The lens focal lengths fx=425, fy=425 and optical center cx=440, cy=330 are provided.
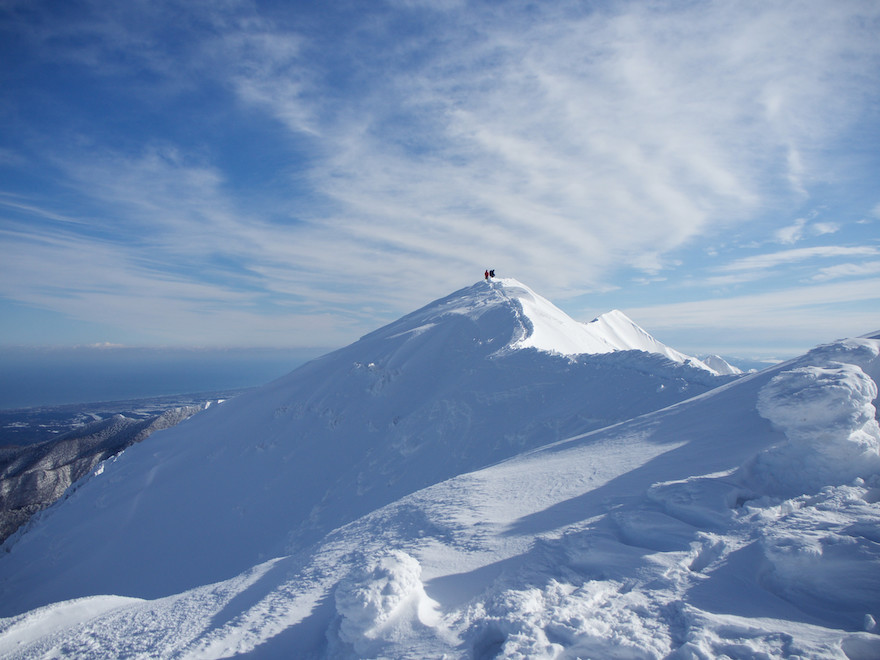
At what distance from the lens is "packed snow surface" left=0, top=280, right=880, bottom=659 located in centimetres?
462

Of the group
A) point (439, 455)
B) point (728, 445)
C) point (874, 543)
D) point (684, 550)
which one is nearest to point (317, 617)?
point (684, 550)

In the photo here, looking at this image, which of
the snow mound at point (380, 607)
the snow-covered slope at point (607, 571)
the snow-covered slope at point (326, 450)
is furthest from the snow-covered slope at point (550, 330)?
the snow mound at point (380, 607)

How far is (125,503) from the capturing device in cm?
2136

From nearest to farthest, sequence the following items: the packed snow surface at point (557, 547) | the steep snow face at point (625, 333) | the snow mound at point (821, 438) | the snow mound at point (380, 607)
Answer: the packed snow surface at point (557, 547) < the snow mound at point (380, 607) < the snow mound at point (821, 438) < the steep snow face at point (625, 333)

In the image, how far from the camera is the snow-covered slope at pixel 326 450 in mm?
16484

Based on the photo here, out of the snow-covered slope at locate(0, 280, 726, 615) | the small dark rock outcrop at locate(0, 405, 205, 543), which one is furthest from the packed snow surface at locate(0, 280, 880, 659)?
the small dark rock outcrop at locate(0, 405, 205, 543)

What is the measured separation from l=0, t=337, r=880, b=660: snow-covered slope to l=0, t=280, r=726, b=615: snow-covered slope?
23.7ft

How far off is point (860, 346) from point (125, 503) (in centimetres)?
2918

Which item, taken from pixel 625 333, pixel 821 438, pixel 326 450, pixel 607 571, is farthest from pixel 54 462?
pixel 821 438

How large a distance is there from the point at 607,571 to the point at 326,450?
1663 centimetres

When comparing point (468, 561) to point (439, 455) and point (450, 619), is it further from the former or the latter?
point (439, 455)

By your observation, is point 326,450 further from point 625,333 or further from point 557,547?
point 625,333

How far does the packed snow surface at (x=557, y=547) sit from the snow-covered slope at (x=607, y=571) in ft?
0.09

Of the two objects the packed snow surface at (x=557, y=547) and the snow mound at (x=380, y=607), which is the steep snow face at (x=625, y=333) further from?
the snow mound at (x=380, y=607)
